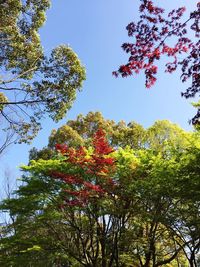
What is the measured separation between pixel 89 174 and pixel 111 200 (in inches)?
57.3

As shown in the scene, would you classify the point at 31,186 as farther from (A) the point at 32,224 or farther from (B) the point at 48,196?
(A) the point at 32,224

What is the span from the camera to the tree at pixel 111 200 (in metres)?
13.4

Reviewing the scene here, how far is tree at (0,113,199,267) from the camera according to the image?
13.4m

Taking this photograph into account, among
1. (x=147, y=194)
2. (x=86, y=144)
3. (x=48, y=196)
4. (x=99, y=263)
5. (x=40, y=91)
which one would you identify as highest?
(x=86, y=144)

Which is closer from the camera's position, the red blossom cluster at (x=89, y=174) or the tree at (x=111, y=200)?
the tree at (x=111, y=200)

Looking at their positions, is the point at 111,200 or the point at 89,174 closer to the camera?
the point at 89,174

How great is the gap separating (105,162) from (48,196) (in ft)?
10.9

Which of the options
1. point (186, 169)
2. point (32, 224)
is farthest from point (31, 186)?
point (186, 169)

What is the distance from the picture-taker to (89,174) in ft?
47.8

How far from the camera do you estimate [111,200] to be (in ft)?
49.4

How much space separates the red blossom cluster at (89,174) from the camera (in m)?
14.0

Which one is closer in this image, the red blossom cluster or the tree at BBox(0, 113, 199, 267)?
the tree at BBox(0, 113, 199, 267)

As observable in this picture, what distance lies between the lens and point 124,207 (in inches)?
597

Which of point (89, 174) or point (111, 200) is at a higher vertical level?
point (89, 174)
